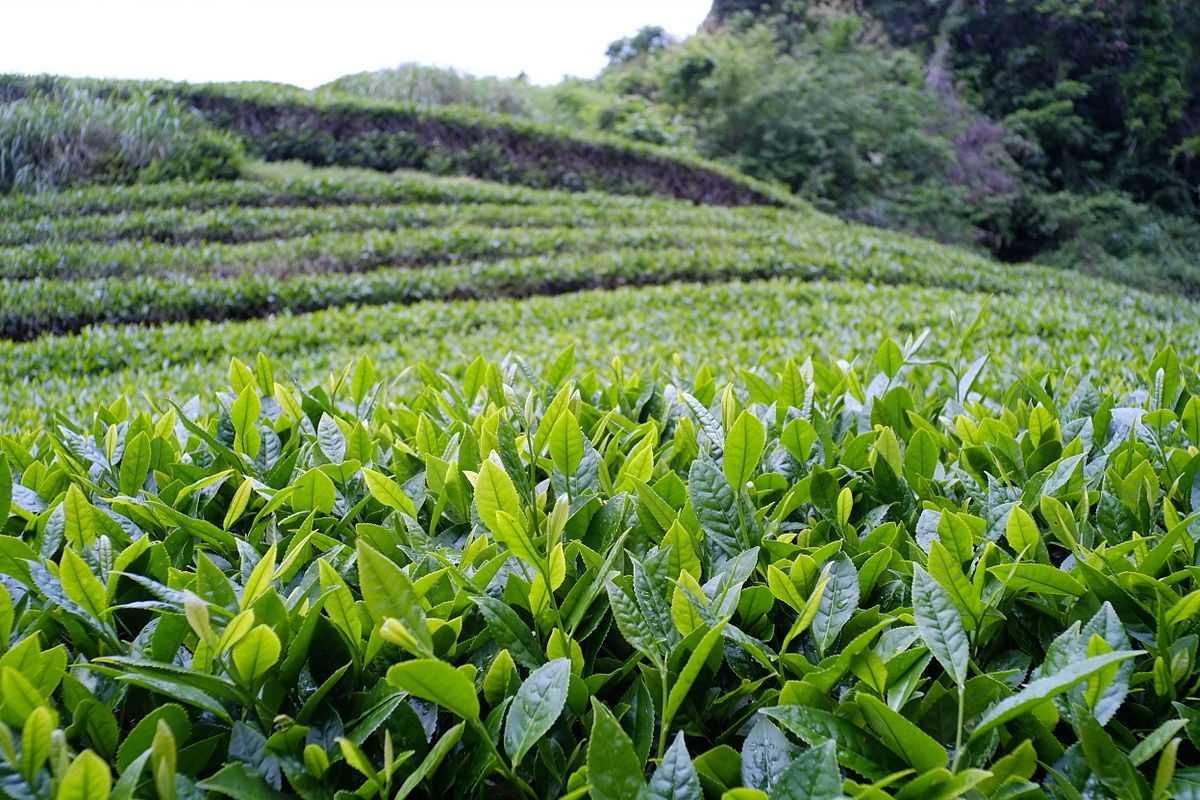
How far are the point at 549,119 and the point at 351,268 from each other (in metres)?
8.46

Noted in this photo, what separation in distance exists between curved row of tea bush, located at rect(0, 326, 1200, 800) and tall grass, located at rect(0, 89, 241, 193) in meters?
9.68

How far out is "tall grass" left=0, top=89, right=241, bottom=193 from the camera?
9.20m

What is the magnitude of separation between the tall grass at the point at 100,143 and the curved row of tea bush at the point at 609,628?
9.68 meters

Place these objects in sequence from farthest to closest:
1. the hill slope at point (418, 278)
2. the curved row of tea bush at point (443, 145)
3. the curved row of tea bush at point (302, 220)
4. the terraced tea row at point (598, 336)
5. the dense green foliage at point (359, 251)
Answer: the curved row of tea bush at point (443, 145), the curved row of tea bush at point (302, 220), the dense green foliage at point (359, 251), the hill slope at point (418, 278), the terraced tea row at point (598, 336)

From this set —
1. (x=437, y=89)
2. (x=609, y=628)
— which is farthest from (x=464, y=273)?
(x=437, y=89)

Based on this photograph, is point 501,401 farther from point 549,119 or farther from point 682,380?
point 549,119

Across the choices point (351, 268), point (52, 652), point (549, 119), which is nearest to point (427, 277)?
point (351, 268)

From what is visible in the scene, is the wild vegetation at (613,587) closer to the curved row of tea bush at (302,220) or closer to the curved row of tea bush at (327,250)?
the curved row of tea bush at (327,250)

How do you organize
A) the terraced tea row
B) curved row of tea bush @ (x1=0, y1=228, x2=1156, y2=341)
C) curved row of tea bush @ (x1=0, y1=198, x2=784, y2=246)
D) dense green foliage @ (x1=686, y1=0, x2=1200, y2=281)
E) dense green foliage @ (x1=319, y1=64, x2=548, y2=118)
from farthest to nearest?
dense green foliage @ (x1=686, y1=0, x2=1200, y2=281) → dense green foliage @ (x1=319, y1=64, x2=548, y2=118) → curved row of tea bush @ (x1=0, y1=198, x2=784, y2=246) → curved row of tea bush @ (x1=0, y1=228, x2=1156, y2=341) → the terraced tea row

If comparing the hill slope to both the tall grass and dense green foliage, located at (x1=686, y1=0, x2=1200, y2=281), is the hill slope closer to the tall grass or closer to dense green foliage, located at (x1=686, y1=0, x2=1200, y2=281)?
the tall grass

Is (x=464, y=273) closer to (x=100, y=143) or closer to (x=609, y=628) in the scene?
(x=100, y=143)

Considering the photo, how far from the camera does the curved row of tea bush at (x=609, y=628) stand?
2.54 feet

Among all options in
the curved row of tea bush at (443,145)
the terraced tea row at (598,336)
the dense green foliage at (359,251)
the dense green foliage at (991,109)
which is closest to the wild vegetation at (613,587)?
the terraced tea row at (598,336)

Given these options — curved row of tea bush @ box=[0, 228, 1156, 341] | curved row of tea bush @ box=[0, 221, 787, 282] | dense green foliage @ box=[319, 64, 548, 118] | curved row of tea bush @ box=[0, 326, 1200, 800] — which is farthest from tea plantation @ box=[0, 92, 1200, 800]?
dense green foliage @ box=[319, 64, 548, 118]
